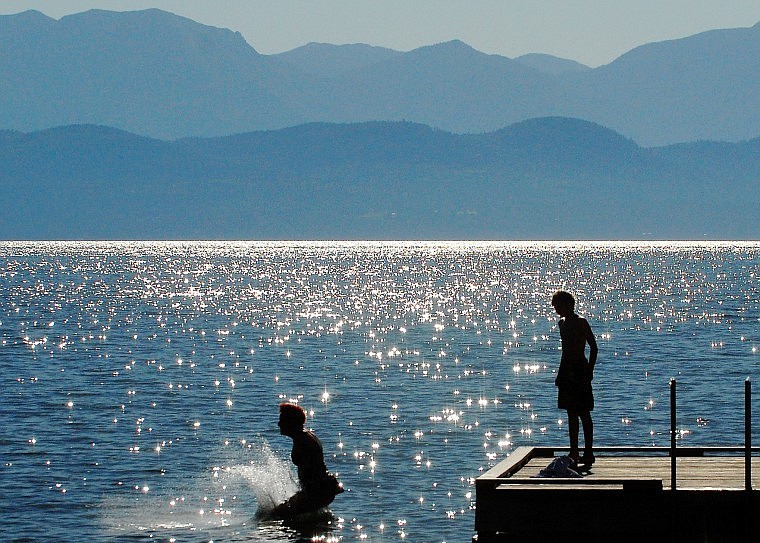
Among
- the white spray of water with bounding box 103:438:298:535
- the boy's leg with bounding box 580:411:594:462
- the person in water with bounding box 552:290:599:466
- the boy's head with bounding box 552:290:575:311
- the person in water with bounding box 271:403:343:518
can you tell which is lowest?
the white spray of water with bounding box 103:438:298:535

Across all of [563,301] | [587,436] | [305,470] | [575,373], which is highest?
[563,301]

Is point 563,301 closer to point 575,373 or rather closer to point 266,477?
point 575,373

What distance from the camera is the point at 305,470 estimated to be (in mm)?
23172

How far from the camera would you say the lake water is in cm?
2562

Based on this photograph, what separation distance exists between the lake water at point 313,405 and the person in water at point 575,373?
13.1 feet

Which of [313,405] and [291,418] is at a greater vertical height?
[291,418]

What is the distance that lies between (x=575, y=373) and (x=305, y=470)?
5762 millimetres

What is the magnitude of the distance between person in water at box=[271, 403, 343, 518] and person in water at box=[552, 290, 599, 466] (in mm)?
4500

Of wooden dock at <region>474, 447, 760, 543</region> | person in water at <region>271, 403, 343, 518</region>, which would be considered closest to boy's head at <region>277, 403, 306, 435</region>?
person in water at <region>271, 403, 343, 518</region>

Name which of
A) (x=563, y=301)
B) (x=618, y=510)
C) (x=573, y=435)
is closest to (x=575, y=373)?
(x=573, y=435)

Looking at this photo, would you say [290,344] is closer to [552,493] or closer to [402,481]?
[402,481]

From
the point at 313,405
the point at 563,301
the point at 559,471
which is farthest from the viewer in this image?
the point at 313,405

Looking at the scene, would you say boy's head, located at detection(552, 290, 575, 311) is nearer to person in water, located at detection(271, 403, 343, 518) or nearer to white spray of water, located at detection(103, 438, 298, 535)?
person in water, located at detection(271, 403, 343, 518)

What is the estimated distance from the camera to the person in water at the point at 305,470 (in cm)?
2202
